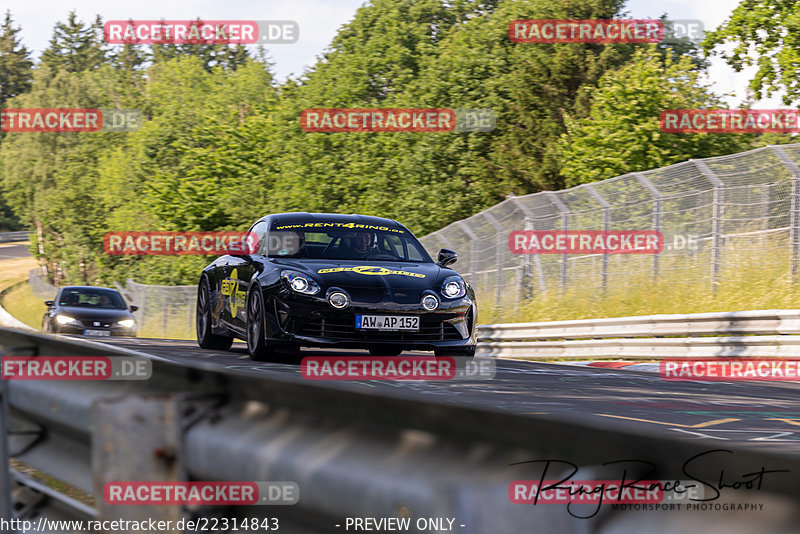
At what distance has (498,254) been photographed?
22438mm

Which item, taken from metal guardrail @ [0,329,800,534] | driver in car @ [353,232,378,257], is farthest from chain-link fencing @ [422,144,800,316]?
metal guardrail @ [0,329,800,534]

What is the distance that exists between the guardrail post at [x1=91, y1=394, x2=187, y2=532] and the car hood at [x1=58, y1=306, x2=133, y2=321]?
761 inches

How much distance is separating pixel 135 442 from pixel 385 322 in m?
6.81

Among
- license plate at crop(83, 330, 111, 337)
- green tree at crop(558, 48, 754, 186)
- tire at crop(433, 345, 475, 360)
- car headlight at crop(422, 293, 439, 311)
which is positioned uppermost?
green tree at crop(558, 48, 754, 186)

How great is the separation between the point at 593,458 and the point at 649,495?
3.7 inches

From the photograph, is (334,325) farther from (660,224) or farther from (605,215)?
(605,215)

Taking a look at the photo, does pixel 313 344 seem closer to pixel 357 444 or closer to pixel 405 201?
pixel 357 444

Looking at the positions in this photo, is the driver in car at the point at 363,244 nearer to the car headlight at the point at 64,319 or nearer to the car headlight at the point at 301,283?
the car headlight at the point at 301,283

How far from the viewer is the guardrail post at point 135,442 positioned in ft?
7.92

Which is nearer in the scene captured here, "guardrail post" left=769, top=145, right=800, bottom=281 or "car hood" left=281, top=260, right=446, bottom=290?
"car hood" left=281, top=260, right=446, bottom=290

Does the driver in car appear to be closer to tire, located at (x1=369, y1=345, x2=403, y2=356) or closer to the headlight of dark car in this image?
tire, located at (x1=369, y1=345, x2=403, y2=356)

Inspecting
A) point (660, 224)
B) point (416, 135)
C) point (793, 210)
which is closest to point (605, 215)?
point (660, 224)

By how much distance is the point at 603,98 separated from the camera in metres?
35.4

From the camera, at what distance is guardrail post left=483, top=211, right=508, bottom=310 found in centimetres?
2202
